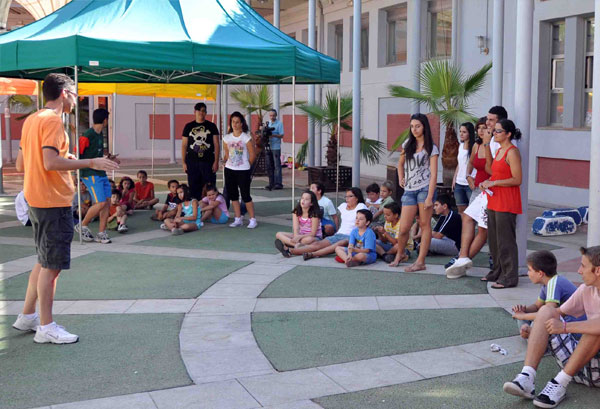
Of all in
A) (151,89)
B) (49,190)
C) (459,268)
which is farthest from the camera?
(151,89)

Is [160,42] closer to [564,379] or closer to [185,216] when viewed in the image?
[185,216]

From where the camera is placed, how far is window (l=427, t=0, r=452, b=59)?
17328mm

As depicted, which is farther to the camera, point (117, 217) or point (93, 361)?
point (117, 217)

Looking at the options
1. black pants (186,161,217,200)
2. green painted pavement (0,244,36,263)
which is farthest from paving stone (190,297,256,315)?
black pants (186,161,217,200)

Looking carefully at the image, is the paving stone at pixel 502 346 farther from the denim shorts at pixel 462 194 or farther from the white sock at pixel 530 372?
the denim shorts at pixel 462 194

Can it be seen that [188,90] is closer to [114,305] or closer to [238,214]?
[238,214]

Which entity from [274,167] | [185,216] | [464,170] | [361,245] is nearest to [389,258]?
[361,245]

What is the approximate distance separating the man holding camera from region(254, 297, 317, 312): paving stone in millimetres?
9955

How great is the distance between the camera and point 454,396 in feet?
14.8

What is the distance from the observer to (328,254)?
9156mm

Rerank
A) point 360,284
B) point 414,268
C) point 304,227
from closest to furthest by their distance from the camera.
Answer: point 360,284
point 414,268
point 304,227

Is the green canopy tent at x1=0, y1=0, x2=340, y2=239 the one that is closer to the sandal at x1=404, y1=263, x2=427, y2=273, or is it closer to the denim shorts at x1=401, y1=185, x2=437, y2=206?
the denim shorts at x1=401, y1=185, x2=437, y2=206

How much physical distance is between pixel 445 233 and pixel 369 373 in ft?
15.1

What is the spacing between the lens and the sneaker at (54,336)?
5.56 meters
